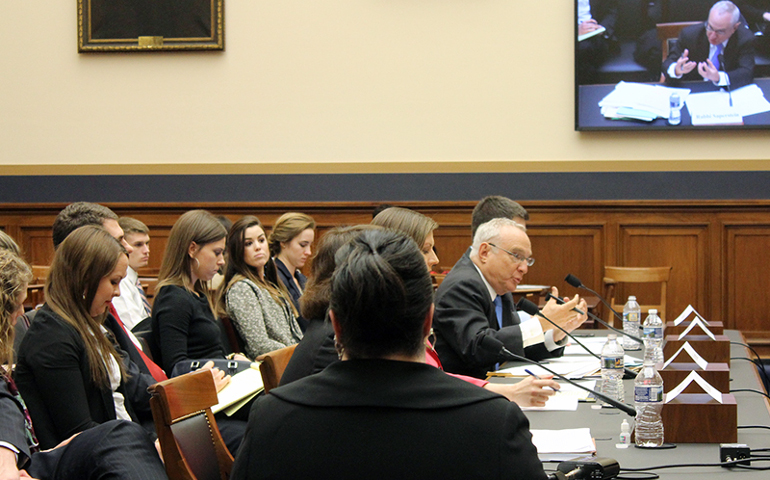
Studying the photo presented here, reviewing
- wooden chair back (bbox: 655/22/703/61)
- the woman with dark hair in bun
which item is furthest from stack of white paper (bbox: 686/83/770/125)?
the woman with dark hair in bun

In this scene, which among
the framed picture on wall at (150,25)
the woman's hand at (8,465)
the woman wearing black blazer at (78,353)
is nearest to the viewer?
the woman's hand at (8,465)

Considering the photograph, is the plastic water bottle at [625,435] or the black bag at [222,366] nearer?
the plastic water bottle at [625,435]

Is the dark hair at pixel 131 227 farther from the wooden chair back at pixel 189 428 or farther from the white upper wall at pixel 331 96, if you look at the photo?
the wooden chair back at pixel 189 428

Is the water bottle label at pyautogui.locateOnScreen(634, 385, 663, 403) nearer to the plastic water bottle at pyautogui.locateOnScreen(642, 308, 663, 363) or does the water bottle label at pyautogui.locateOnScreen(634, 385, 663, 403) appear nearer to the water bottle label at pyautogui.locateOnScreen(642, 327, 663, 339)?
the plastic water bottle at pyautogui.locateOnScreen(642, 308, 663, 363)

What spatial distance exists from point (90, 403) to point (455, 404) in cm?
163

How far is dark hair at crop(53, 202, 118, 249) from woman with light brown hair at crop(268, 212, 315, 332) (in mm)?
1124

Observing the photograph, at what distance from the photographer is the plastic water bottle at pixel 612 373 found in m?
2.53

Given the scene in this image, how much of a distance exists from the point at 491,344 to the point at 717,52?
4.72 meters

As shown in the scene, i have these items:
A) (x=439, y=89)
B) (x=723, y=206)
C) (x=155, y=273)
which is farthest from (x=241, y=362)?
(x=723, y=206)

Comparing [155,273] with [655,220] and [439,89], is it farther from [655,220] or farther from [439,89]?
[655,220]

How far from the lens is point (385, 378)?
1177 mm

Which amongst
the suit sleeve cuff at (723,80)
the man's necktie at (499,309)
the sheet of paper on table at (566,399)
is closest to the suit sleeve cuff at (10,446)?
the sheet of paper on table at (566,399)

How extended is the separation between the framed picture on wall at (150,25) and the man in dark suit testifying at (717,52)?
3.95 m

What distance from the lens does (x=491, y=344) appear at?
2816 millimetres
